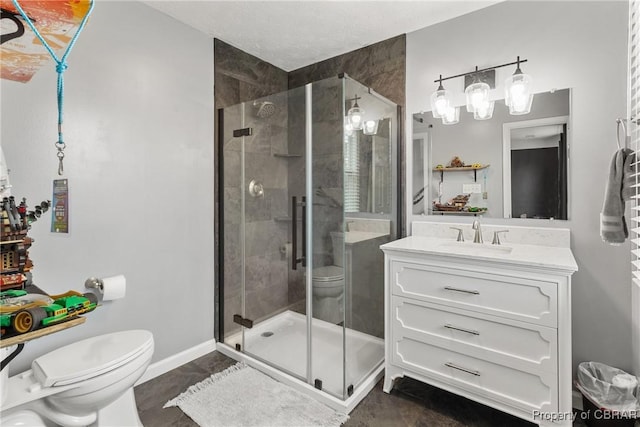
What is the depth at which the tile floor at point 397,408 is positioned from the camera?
1.66 m

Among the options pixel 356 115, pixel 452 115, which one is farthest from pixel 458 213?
pixel 356 115

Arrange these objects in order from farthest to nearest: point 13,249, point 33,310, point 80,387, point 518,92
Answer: point 518,92 → point 80,387 → point 13,249 → point 33,310

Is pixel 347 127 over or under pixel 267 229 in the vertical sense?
over

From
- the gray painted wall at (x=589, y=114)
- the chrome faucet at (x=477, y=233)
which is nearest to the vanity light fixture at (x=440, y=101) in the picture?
the gray painted wall at (x=589, y=114)

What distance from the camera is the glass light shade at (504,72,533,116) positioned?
1831 millimetres

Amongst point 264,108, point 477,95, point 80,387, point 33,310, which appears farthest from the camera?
point 264,108

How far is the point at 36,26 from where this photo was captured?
1.02m

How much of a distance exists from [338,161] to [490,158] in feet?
3.32

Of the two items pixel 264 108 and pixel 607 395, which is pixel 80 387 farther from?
pixel 607 395

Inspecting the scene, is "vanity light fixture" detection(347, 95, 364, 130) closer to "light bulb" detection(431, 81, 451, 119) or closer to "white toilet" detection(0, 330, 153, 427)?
"light bulb" detection(431, 81, 451, 119)

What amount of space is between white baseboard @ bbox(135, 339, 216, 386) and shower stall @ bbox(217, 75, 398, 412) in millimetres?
112

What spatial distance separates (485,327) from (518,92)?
1.39 m

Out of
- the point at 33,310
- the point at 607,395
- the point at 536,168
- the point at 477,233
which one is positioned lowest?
the point at 607,395

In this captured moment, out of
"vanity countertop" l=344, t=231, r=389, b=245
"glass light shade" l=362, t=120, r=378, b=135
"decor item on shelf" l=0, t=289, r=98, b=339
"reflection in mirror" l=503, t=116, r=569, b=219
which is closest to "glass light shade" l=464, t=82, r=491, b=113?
"reflection in mirror" l=503, t=116, r=569, b=219
